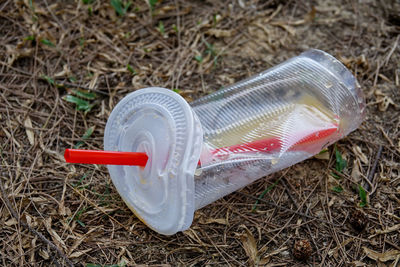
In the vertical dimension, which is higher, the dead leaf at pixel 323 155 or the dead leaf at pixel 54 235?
the dead leaf at pixel 323 155

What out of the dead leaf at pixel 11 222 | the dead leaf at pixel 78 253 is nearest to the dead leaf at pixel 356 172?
the dead leaf at pixel 78 253

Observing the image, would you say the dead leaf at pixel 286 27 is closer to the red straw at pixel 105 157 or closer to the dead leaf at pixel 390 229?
the dead leaf at pixel 390 229

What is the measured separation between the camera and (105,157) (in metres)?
1.56

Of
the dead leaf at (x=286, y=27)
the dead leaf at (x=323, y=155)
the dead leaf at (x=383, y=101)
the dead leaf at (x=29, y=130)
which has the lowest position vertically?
the dead leaf at (x=29, y=130)

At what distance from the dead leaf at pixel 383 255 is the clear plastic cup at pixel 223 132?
17.6 inches

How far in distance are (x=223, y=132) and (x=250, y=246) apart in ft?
1.46

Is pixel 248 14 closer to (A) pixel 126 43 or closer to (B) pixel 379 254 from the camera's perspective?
(A) pixel 126 43

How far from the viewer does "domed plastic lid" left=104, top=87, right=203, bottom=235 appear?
150 cm

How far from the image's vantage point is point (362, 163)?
201 centimetres

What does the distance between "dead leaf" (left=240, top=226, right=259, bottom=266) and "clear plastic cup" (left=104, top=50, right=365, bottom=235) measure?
177 mm

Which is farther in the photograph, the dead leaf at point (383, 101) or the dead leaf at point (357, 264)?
the dead leaf at point (383, 101)

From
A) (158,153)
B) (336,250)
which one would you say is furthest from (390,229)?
(158,153)

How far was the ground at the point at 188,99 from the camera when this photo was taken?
1722 millimetres

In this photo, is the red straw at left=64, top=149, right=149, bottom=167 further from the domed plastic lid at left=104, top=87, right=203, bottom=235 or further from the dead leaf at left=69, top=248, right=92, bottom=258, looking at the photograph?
the dead leaf at left=69, top=248, right=92, bottom=258
